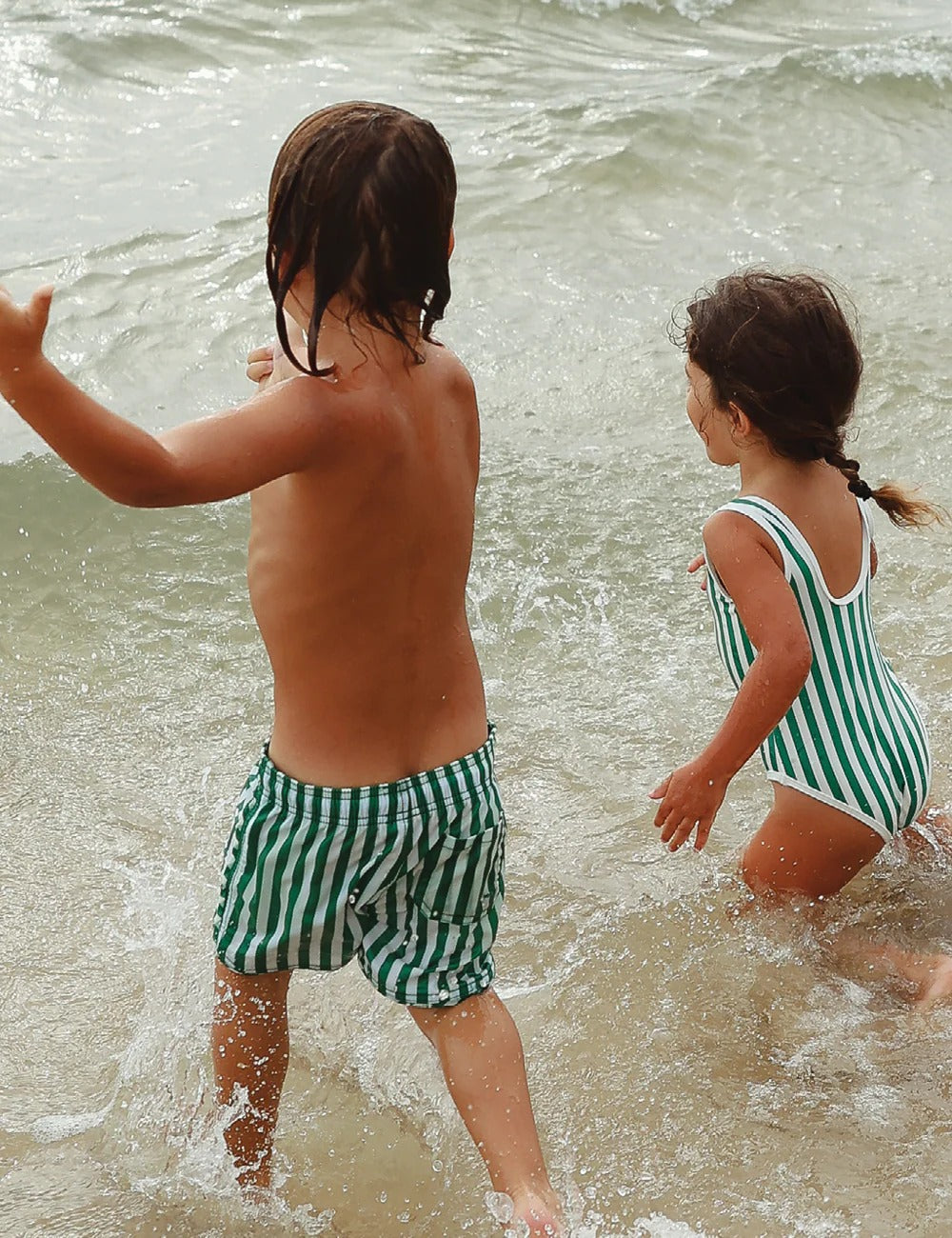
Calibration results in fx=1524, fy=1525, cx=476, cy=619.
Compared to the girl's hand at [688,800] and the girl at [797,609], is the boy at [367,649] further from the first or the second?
the girl at [797,609]

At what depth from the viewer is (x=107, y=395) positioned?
4.90m

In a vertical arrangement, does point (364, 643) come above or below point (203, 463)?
below

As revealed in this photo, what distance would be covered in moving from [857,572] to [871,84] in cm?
566

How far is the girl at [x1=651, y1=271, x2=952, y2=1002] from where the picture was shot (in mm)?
2477

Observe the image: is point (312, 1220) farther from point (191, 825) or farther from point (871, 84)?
point (871, 84)

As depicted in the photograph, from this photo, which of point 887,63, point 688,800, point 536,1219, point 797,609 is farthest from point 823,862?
point 887,63

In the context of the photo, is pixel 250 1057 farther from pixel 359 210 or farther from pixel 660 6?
pixel 660 6

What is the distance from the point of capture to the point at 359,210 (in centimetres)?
184

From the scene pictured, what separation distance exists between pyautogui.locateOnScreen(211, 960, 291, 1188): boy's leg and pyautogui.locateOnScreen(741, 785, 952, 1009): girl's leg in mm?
963

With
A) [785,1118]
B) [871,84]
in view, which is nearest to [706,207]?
[871,84]

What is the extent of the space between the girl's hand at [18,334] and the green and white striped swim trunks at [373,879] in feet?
2.39

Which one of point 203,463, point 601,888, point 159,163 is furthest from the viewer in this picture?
point 159,163

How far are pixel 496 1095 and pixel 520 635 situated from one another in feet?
6.34

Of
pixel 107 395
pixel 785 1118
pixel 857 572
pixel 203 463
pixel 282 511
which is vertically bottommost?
pixel 107 395
